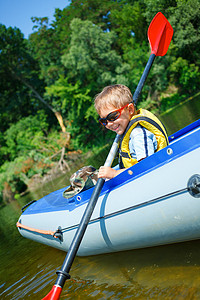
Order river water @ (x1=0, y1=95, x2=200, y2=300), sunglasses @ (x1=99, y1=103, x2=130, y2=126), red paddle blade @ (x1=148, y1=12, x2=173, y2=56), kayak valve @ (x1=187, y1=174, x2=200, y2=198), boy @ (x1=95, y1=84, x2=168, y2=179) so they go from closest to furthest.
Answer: kayak valve @ (x1=187, y1=174, x2=200, y2=198) → river water @ (x1=0, y1=95, x2=200, y2=300) → boy @ (x1=95, y1=84, x2=168, y2=179) → sunglasses @ (x1=99, y1=103, x2=130, y2=126) → red paddle blade @ (x1=148, y1=12, x2=173, y2=56)

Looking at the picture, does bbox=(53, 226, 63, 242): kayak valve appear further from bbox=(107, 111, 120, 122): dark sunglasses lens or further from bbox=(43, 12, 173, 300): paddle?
bbox=(107, 111, 120, 122): dark sunglasses lens

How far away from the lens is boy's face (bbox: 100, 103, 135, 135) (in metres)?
2.27

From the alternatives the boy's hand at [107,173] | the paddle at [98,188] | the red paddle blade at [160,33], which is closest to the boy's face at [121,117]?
the paddle at [98,188]

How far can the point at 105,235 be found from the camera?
2.29m

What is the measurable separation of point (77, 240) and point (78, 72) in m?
16.1

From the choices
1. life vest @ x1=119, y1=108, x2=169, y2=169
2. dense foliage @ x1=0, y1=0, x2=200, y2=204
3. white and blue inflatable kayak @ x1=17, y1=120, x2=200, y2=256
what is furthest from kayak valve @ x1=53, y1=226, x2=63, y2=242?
dense foliage @ x1=0, y1=0, x2=200, y2=204

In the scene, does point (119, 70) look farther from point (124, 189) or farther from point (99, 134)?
point (124, 189)

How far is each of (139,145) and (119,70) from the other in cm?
1529

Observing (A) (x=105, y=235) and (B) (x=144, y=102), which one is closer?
(A) (x=105, y=235)

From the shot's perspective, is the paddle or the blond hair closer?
the paddle

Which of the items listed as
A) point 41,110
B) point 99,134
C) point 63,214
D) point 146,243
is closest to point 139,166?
point 146,243

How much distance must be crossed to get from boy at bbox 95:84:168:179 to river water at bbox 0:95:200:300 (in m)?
0.84

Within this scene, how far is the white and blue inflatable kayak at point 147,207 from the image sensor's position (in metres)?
1.73

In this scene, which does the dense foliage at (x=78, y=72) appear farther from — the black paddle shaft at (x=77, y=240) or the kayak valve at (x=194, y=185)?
the kayak valve at (x=194, y=185)
